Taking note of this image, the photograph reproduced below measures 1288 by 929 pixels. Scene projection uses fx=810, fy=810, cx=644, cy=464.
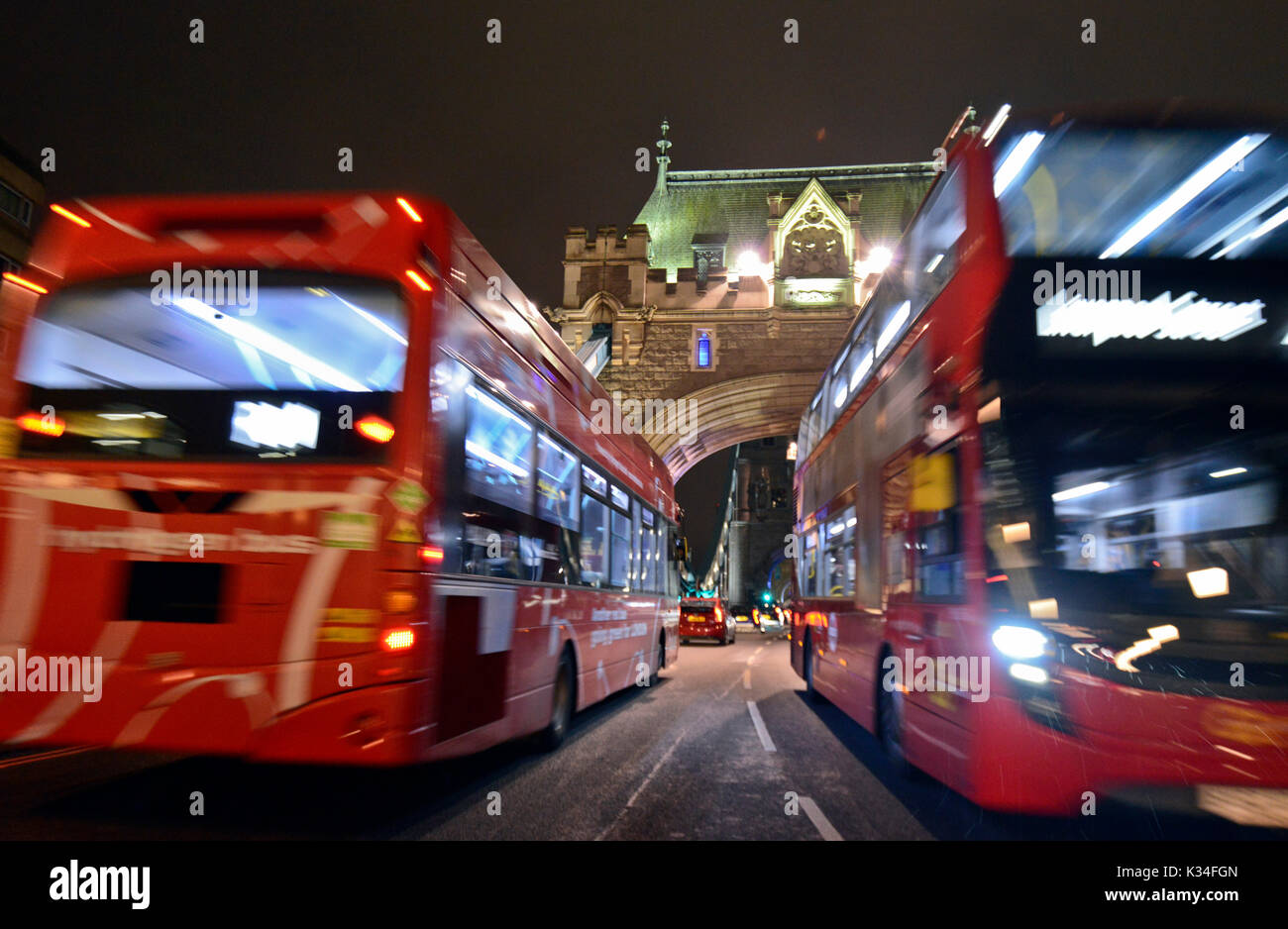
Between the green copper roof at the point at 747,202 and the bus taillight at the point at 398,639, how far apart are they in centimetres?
2983

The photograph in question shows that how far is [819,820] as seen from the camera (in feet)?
14.9

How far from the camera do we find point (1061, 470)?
3.99m

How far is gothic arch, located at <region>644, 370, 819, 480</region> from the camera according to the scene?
29344 mm

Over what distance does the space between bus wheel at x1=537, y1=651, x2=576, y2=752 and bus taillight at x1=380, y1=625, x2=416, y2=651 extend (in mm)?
2661

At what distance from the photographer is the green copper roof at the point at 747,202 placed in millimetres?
33219

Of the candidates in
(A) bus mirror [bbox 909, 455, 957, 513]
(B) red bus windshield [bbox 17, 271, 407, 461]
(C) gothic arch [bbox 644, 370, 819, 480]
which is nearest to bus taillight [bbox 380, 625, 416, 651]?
(B) red bus windshield [bbox 17, 271, 407, 461]

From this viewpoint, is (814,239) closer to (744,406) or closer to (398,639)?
(744,406)

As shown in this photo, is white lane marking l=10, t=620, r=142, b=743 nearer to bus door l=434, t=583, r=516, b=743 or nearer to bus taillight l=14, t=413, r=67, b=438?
bus taillight l=14, t=413, r=67, b=438

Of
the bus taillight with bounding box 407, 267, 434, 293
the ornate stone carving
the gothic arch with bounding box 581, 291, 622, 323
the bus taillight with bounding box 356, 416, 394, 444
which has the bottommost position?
the bus taillight with bounding box 356, 416, 394, 444
